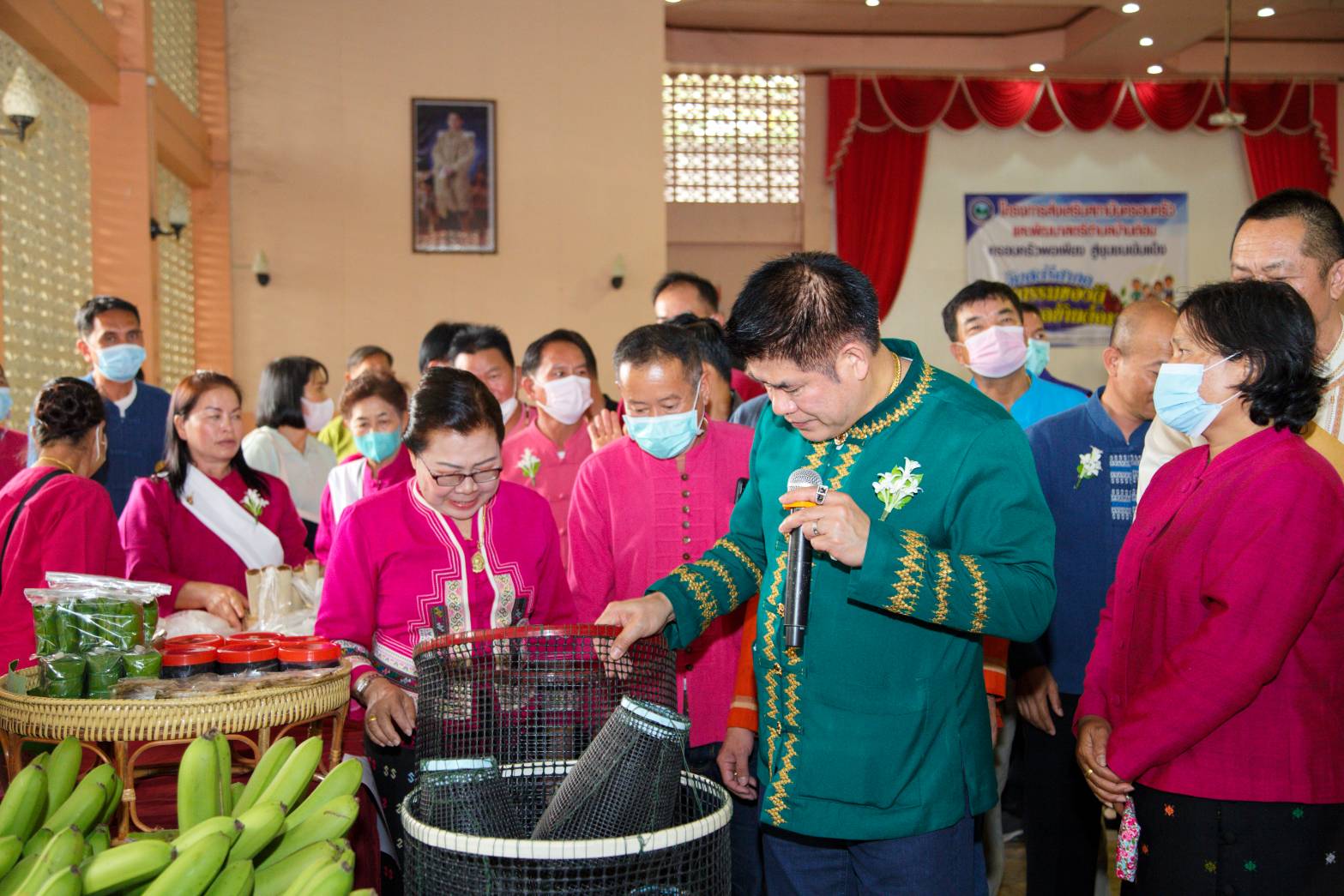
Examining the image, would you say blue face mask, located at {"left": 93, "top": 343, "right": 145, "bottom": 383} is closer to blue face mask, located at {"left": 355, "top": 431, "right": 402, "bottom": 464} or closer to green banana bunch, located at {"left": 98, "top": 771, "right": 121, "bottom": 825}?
blue face mask, located at {"left": 355, "top": 431, "right": 402, "bottom": 464}

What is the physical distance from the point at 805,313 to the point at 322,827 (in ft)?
3.17

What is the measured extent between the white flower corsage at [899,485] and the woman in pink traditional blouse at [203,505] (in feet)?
6.96

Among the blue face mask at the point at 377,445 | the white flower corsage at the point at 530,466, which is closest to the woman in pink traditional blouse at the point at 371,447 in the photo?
the blue face mask at the point at 377,445

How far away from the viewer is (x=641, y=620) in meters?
1.91

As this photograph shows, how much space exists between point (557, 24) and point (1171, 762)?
28.9ft

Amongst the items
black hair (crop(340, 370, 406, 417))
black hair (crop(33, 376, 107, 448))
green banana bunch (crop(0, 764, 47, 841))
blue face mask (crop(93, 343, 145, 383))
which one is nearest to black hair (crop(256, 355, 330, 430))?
blue face mask (crop(93, 343, 145, 383))

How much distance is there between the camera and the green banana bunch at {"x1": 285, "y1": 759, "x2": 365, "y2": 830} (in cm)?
152

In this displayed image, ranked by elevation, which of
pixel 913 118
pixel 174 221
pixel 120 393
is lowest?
pixel 120 393

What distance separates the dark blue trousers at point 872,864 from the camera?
1.87m

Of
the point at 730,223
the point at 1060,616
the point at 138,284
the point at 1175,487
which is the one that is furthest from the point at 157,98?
the point at 1175,487

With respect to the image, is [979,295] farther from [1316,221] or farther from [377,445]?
[377,445]

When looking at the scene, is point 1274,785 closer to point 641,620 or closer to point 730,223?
point 641,620

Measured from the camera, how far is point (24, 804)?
1352 millimetres

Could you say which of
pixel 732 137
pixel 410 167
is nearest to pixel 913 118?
pixel 732 137
